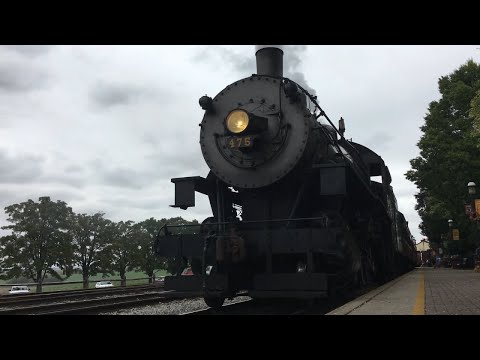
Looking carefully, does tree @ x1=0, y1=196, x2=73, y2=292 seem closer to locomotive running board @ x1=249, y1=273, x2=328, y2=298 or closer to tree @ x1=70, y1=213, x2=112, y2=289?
tree @ x1=70, y1=213, x2=112, y2=289

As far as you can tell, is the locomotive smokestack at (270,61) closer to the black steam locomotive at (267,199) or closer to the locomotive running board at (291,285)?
the black steam locomotive at (267,199)

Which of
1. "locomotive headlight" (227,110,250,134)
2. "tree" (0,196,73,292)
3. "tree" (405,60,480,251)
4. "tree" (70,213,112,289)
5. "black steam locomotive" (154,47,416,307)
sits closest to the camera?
"black steam locomotive" (154,47,416,307)

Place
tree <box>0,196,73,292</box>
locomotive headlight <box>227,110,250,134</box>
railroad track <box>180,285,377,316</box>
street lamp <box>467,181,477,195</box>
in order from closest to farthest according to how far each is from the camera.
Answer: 1. locomotive headlight <box>227,110,250,134</box>
2. railroad track <box>180,285,377,316</box>
3. street lamp <box>467,181,477,195</box>
4. tree <box>0,196,73,292</box>

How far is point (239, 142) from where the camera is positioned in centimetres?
743

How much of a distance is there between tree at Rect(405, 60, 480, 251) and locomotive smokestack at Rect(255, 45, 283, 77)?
17.3 metres

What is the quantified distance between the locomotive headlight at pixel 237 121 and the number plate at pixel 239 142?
14 cm

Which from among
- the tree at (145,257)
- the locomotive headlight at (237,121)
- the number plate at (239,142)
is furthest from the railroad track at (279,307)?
the tree at (145,257)

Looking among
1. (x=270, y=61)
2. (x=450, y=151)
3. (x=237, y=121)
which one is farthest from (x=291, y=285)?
(x=450, y=151)

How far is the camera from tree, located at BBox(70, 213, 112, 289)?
116ft

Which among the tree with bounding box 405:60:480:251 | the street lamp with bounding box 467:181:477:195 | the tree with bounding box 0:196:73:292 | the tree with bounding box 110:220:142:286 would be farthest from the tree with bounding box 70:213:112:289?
the street lamp with bounding box 467:181:477:195

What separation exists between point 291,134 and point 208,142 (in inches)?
61.0

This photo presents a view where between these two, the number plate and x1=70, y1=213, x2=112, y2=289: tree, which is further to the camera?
x1=70, y1=213, x2=112, y2=289: tree
